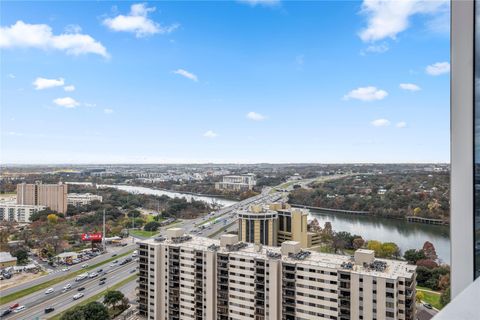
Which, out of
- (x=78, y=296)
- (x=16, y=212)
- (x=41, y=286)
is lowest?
(x=78, y=296)

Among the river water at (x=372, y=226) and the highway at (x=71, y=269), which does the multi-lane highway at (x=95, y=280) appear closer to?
the highway at (x=71, y=269)

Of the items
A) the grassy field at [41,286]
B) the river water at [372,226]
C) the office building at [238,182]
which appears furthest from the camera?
the office building at [238,182]

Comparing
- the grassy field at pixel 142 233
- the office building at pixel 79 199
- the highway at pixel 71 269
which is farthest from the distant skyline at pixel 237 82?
the highway at pixel 71 269

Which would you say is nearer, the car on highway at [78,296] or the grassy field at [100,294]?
the grassy field at [100,294]

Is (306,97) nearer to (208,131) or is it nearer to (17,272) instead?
(208,131)

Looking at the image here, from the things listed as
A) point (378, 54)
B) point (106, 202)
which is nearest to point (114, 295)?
point (106, 202)

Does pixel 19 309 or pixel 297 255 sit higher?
pixel 297 255

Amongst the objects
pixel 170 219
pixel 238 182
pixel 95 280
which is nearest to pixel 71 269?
pixel 95 280

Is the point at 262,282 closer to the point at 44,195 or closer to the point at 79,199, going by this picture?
the point at 79,199
